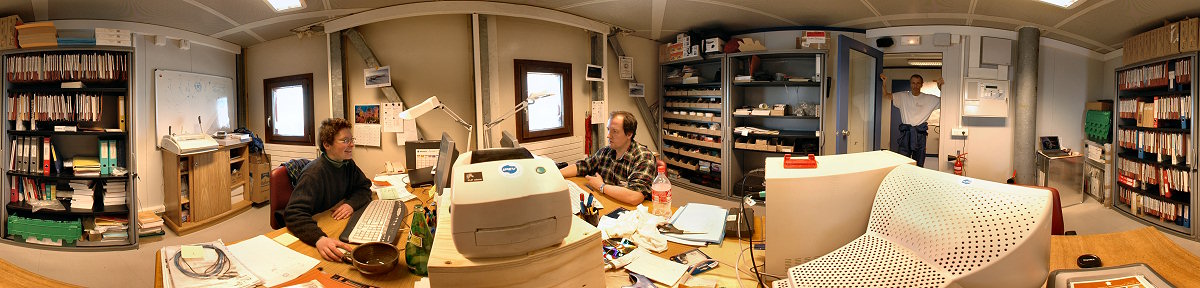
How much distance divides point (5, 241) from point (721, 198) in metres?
4.98

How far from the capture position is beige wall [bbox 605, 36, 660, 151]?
453 centimetres

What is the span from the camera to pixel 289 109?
3.01 m

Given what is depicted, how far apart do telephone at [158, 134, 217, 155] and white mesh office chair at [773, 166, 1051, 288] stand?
313 centimetres

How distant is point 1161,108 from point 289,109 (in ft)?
20.9

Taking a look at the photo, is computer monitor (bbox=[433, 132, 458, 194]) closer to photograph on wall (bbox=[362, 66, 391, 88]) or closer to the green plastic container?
photograph on wall (bbox=[362, 66, 391, 88])

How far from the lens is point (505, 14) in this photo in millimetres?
3600

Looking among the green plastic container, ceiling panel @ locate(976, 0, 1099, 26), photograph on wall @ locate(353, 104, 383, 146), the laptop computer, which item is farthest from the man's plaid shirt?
the laptop computer

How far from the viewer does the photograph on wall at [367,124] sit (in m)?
3.63

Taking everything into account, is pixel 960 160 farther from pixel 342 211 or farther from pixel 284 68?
pixel 284 68

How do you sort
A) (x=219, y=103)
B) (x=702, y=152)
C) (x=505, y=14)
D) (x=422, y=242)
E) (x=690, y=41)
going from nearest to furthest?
(x=422, y=242) < (x=219, y=103) < (x=505, y=14) < (x=690, y=41) < (x=702, y=152)

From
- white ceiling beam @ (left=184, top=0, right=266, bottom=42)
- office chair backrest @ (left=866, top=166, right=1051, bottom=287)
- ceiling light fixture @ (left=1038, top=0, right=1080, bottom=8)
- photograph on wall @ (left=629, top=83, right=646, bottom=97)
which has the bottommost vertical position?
office chair backrest @ (left=866, top=166, right=1051, bottom=287)

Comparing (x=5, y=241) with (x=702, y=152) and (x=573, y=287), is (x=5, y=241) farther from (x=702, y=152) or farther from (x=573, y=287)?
(x=702, y=152)

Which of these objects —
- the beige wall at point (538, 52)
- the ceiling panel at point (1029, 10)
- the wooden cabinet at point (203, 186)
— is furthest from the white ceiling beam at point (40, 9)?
the ceiling panel at point (1029, 10)

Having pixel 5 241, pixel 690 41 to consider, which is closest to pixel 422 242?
pixel 5 241
